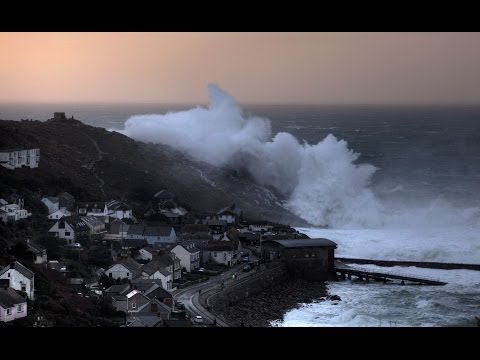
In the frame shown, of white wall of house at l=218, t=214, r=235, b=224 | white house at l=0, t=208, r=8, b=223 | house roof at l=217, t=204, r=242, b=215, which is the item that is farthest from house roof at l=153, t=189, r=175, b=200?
white house at l=0, t=208, r=8, b=223

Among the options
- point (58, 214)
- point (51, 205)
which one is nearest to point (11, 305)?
point (58, 214)

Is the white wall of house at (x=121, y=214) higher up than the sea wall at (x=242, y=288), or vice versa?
the white wall of house at (x=121, y=214)

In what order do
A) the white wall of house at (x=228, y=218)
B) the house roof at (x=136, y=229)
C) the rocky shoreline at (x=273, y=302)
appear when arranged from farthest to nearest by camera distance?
the white wall of house at (x=228, y=218) → the house roof at (x=136, y=229) → the rocky shoreline at (x=273, y=302)

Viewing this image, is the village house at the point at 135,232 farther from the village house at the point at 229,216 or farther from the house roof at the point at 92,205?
the village house at the point at 229,216

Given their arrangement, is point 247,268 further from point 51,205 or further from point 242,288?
point 51,205

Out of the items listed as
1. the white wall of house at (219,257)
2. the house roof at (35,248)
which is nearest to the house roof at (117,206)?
the white wall of house at (219,257)

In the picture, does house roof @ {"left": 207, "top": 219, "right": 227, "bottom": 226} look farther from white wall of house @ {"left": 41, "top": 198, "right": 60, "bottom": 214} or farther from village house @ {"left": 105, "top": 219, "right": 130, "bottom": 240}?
white wall of house @ {"left": 41, "top": 198, "right": 60, "bottom": 214}

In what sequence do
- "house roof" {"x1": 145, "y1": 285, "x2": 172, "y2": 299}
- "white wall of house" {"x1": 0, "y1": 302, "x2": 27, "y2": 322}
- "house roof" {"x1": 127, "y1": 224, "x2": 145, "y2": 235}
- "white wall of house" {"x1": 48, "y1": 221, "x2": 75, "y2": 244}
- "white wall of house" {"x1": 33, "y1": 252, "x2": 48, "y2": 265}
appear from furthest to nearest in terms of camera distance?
"house roof" {"x1": 127, "y1": 224, "x2": 145, "y2": 235} → "white wall of house" {"x1": 48, "y1": 221, "x2": 75, "y2": 244} → "white wall of house" {"x1": 33, "y1": 252, "x2": 48, "y2": 265} → "house roof" {"x1": 145, "y1": 285, "x2": 172, "y2": 299} → "white wall of house" {"x1": 0, "y1": 302, "x2": 27, "y2": 322}
